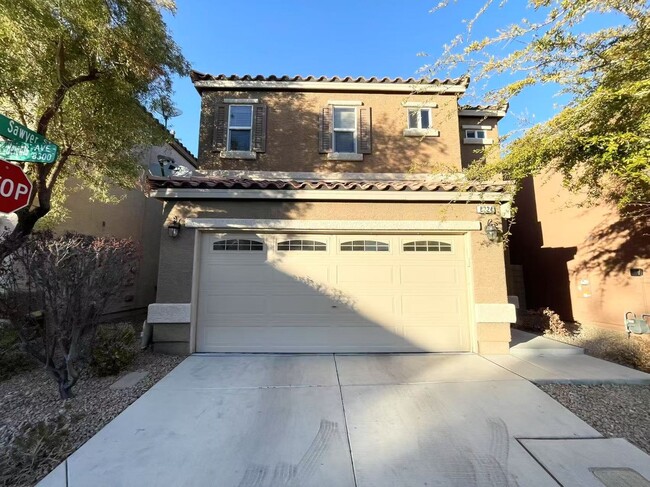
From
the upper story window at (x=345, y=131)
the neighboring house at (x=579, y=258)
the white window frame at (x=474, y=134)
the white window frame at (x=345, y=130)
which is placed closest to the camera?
the neighboring house at (x=579, y=258)

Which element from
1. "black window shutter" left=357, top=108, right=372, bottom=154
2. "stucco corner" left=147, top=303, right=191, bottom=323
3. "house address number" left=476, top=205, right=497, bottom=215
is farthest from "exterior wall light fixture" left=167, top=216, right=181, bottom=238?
"house address number" left=476, top=205, right=497, bottom=215

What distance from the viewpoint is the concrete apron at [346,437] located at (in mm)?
3041

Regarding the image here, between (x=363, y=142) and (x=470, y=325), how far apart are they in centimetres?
573

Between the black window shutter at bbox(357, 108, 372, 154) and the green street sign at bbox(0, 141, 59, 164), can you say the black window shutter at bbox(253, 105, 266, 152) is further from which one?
the green street sign at bbox(0, 141, 59, 164)

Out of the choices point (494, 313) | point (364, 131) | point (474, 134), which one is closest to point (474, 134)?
point (474, 134)

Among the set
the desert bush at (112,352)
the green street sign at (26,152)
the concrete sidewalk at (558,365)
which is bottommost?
the concrete sidewalk at (558,365)

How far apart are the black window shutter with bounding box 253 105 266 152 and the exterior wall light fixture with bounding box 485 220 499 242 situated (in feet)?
20.4

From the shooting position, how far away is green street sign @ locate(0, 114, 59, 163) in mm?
3180

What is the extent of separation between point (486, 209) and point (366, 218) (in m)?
2.48

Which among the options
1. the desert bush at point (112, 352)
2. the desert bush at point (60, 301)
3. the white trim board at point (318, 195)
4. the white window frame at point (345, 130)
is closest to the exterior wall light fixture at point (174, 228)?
the white trim board at point (318, 195)

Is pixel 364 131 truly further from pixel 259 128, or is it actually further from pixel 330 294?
pixel 330 294

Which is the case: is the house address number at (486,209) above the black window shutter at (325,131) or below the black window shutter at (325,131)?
below

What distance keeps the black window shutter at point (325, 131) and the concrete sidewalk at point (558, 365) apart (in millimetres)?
Result: 6700

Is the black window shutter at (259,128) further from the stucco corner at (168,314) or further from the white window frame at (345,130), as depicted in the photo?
the stucco corner at (168,314)
